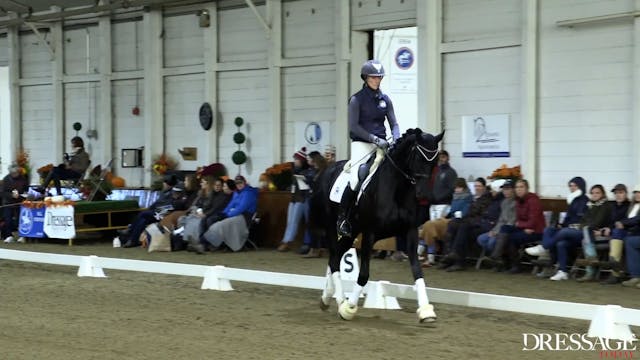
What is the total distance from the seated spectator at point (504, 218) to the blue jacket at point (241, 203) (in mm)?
3922

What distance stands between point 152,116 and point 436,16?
6.31 meters

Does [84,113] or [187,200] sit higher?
[84,113]

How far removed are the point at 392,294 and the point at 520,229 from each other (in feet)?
10.5

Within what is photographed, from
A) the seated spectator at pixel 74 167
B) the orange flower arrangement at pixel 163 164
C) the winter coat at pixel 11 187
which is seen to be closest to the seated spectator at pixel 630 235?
the orange flower arrangement at pixel 163 164

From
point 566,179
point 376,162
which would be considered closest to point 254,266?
point 566,179

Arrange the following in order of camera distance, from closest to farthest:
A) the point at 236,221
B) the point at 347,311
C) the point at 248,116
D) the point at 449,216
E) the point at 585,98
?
the point at 347,311 → the point at 585,98 → the point at 449,216 → the point at 236,221 → the point at 248,116

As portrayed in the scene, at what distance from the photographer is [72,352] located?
5840mm

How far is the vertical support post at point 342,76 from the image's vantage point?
14125 millimetres

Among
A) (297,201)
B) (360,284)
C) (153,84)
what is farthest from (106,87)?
(360,284)

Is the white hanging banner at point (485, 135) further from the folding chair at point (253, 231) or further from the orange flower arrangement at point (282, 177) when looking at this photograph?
the folding chair at point (253, 231)

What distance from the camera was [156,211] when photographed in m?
14.5

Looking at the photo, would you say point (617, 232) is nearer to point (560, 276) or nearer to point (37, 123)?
point (560, 276)


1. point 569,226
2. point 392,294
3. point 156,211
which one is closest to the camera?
point 392,294

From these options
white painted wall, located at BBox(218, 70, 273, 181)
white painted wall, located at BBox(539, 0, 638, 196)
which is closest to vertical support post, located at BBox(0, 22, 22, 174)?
white painted wall, located at BBox(218, 70, 273, 181)
